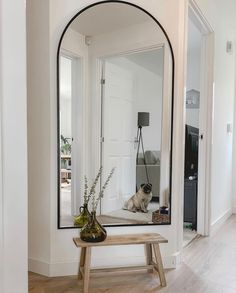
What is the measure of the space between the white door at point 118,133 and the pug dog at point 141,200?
0.05 m

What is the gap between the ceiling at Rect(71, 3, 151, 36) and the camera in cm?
224

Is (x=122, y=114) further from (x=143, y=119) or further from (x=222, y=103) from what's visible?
(x=222, y=103)

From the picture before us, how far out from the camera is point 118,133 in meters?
2.46

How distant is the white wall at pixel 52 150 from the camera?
2186mm

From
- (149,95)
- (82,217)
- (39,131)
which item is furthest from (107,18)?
(82,217)

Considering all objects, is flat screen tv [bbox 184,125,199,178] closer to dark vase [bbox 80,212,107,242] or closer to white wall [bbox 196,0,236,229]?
white wall [bbox 196,0,236,229]

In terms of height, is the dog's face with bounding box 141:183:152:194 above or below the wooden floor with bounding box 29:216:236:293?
above

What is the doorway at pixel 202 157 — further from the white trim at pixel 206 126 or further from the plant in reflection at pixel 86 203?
the plant in reflection at pixel 86 203

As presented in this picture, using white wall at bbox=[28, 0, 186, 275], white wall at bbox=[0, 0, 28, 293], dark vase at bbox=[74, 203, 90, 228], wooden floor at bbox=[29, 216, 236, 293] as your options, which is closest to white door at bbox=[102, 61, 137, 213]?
dark vase at bbox=[74, 203, 90, 228]

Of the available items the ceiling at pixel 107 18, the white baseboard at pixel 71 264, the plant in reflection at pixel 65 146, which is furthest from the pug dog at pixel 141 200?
the ceiling at pixel 107 18

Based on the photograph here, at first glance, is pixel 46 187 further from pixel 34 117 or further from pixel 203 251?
pixel 203 251

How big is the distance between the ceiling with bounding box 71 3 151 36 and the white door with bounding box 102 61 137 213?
272 millimetres

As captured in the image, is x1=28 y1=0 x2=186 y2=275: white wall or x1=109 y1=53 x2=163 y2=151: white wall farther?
x1=109 y1=53 x2=163 y2=151: white wall

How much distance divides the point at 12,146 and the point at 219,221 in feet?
10.0
